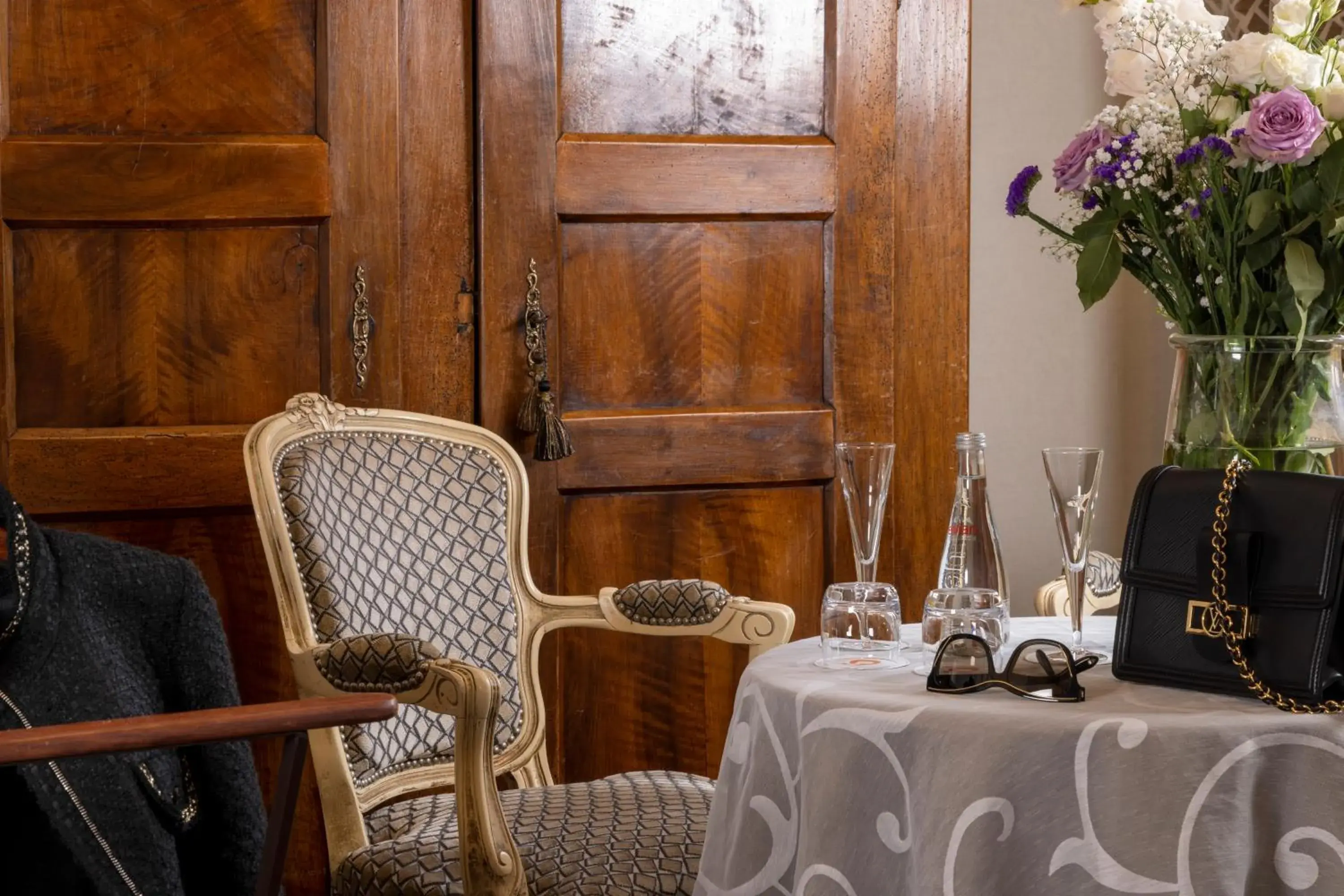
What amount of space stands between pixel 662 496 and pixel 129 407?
956 millimetres

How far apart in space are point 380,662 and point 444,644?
0.47 metres

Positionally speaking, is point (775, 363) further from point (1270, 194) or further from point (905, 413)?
point (1270, 194)

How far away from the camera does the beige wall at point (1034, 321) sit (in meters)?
3.47

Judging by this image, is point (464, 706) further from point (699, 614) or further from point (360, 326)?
point (360, 326)

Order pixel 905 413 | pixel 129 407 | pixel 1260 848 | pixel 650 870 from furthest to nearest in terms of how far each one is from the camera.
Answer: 1. pixel 905 413
2. pixel 129 407
3. pixel 650 870
4. pixel 1260 848

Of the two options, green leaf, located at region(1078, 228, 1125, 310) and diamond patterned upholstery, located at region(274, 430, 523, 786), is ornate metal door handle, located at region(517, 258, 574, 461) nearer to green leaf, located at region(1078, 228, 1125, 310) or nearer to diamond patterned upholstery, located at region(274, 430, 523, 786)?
diamond patterned upholstery, located at region(274, 430, 523, 786)

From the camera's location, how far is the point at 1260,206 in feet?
4.98

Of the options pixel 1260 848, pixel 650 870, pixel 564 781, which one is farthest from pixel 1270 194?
pixel 564 781

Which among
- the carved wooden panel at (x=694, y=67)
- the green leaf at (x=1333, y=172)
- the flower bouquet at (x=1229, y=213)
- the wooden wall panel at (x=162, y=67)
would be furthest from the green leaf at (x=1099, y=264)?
the wooden wall panel at (x=162, y=67)

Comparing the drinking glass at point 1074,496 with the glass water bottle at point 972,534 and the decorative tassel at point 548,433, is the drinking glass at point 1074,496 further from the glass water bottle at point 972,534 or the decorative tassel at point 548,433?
the decorative tassel at point 548,433

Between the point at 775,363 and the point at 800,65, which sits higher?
the point at 800,65

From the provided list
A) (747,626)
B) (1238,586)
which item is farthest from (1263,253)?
(747,626)

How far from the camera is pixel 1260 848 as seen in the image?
4.06 ft

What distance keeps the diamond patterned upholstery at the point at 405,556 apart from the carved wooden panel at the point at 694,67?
0.72 meters
